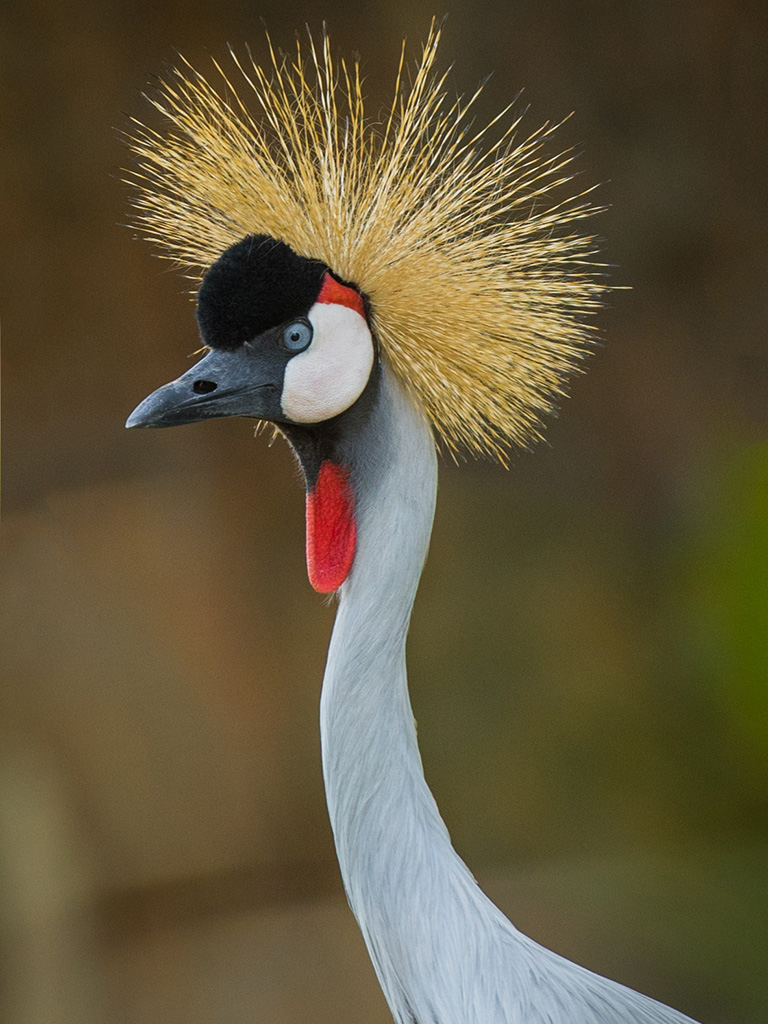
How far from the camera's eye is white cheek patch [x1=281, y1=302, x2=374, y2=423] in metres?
0.79

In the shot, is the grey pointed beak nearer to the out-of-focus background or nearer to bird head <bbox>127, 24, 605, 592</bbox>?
bird head <bbox>127, 24, 605, 592</bbox>

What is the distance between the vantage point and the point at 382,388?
0.83 meters

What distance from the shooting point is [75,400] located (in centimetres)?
177

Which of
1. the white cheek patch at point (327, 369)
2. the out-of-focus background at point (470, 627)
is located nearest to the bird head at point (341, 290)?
the white cheek patch at point (327, 369)

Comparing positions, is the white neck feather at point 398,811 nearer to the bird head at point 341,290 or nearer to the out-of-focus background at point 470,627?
the bird head at point 341,290

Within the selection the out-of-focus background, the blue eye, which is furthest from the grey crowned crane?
the out-of-focus background

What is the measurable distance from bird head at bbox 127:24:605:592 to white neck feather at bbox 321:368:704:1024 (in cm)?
4

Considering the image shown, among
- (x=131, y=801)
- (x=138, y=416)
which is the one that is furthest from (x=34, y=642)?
(x=138, y=416)

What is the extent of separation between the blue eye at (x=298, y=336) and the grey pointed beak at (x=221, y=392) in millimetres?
23

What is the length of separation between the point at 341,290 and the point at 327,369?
0.21 feet

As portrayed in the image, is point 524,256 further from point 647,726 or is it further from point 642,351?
point 647,726

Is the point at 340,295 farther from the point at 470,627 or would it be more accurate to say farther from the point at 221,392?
the point at 470,627

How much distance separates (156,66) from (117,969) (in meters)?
1.47

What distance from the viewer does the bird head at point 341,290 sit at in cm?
78
